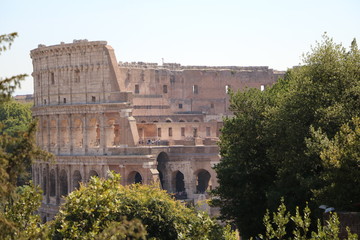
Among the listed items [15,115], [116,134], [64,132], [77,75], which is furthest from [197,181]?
[15,115]

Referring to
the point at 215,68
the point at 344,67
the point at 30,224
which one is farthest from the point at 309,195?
the point at 215,68

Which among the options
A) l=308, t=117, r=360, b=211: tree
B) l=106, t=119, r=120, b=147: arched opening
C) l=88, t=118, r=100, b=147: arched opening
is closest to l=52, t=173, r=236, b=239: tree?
l=308, t=117, r=360, b=211: tree

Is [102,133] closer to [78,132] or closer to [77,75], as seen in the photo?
[78,132]

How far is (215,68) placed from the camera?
74.6 metres

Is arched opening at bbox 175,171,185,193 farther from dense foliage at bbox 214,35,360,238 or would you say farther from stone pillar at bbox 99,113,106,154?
dense foliage at bbox 214,35,360,238

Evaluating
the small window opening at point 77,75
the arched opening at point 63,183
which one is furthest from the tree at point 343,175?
the arched opening at point 63,183

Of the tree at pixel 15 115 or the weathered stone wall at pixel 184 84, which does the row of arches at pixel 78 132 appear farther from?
the tree at pixel 15 115

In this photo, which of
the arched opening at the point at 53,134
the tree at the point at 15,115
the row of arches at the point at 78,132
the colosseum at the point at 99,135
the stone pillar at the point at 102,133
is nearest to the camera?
the colosseum at the point at 99,135

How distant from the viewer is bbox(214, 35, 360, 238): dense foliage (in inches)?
966

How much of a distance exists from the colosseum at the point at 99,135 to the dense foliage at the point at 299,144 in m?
19.2

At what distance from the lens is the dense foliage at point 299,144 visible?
2453 centimetres

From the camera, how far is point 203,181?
60.8 metres

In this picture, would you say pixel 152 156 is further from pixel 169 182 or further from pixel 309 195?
pixel 309 195

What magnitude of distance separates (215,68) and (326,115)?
152 ft
